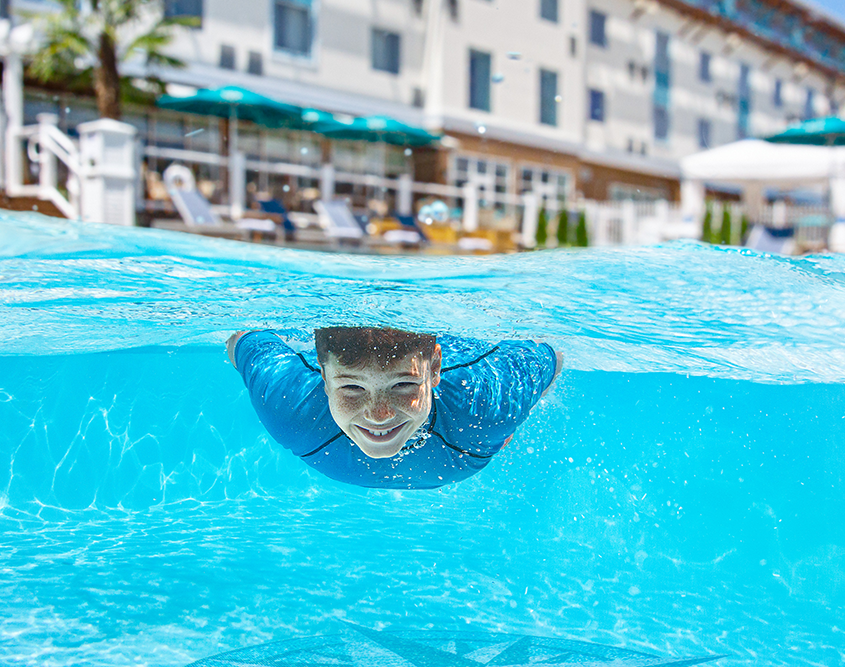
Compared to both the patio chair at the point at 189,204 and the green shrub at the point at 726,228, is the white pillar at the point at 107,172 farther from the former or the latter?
the green shrub at the point at 726,228

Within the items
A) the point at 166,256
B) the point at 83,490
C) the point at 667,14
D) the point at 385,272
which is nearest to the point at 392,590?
the point at 385,272

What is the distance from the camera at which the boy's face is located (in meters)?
4.75

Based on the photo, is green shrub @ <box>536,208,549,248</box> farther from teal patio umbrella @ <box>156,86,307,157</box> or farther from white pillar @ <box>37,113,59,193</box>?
white pillar @ <box>37,113,59,193</box>

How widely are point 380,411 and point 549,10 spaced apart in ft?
84.4

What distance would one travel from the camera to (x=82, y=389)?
665 inches

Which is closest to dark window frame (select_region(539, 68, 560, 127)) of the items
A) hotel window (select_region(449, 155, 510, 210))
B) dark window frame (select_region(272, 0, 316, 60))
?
hotel window (select_region(449, 155, 510, 210))

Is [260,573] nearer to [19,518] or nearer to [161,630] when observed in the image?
[161,630]

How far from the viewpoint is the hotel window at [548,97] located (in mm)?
27250

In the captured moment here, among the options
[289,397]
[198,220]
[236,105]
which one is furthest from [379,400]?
[236,105]

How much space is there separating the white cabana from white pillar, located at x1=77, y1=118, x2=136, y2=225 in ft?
47.2

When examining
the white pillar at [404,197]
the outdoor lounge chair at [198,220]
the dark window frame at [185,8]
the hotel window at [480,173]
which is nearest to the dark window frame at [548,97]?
the hotel window at [480,173]

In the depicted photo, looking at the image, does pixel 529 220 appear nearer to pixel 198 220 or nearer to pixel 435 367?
pixel 198 220

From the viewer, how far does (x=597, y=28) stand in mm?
29250

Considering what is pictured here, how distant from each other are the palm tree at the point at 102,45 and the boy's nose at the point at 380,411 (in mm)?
13838
